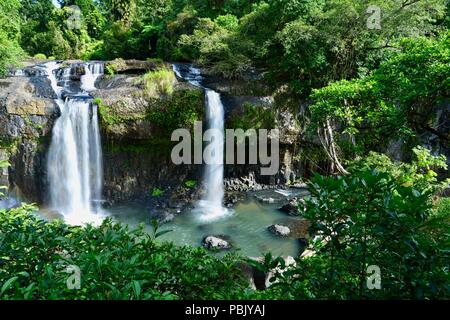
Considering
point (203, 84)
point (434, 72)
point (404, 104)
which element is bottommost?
point (404, 104)

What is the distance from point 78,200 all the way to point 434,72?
11922 millimetres

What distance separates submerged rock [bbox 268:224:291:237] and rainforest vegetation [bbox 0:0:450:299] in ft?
9.22

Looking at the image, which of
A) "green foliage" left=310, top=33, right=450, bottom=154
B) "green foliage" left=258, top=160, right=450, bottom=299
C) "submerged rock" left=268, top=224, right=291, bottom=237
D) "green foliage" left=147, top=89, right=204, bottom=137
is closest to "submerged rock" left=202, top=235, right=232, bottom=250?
"submerged rock" left=268, top=224, right=291, bottom=237

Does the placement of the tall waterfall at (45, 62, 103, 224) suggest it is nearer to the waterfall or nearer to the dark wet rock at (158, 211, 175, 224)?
the dark wet rock at (158, 211, 175, 224)

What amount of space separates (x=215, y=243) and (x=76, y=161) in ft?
21.5

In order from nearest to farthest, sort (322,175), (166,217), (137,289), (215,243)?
(137,289) → (322,175) → (215,243) → (166,217)

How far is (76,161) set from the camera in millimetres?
12391

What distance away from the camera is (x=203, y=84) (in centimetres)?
1471


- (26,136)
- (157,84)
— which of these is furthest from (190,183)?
(26,136)

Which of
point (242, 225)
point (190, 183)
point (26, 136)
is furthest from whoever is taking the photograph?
point (190, 183)

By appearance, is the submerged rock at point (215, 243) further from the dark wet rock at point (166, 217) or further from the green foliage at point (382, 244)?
the green foliage at point (382, 244)

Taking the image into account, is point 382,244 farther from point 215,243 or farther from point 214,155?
point 214,155

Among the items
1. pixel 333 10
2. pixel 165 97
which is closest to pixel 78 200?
pixel 165 97
